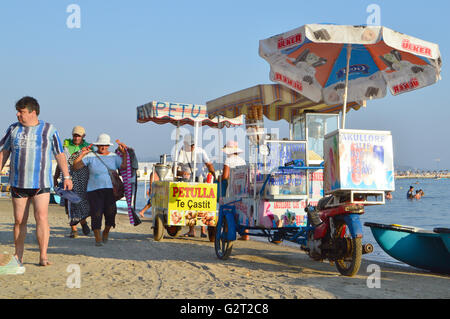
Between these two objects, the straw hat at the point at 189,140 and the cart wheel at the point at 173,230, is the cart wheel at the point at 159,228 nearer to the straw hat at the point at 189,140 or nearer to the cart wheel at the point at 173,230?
the cart wheel at the point at 173,230

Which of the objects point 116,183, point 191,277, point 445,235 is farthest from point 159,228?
point 445,235

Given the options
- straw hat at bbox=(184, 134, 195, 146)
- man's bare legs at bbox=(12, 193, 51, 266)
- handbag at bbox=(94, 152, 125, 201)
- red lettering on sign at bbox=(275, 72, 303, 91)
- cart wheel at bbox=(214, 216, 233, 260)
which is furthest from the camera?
straw hat at bbox=(184, 134, 195, 146)

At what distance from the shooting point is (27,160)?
19.8ft

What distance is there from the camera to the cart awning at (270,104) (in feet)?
26.2

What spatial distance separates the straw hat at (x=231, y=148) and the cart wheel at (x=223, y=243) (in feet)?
6.76

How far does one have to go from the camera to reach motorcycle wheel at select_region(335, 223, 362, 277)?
5.81 metres

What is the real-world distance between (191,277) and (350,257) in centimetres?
184

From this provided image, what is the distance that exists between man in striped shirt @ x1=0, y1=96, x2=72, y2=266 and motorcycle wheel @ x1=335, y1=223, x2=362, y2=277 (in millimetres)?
3330

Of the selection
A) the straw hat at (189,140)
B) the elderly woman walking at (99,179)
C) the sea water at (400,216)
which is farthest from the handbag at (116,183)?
the sea water at (400,216)

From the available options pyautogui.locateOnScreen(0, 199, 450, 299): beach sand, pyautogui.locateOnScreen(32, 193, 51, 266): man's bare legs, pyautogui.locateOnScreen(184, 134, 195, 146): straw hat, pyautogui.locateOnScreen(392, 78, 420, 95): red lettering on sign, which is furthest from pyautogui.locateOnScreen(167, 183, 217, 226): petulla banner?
pyautogui.locateOnScreen(392, 78, 420, 95): red lettering on sign

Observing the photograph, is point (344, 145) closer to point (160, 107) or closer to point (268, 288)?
point (268, 288)

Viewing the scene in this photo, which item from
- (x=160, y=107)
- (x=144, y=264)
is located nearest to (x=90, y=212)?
(x=144, y=264)

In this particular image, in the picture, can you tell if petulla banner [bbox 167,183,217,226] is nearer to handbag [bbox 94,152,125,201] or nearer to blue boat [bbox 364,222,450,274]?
handbag [bbox 94,152,125,201]
